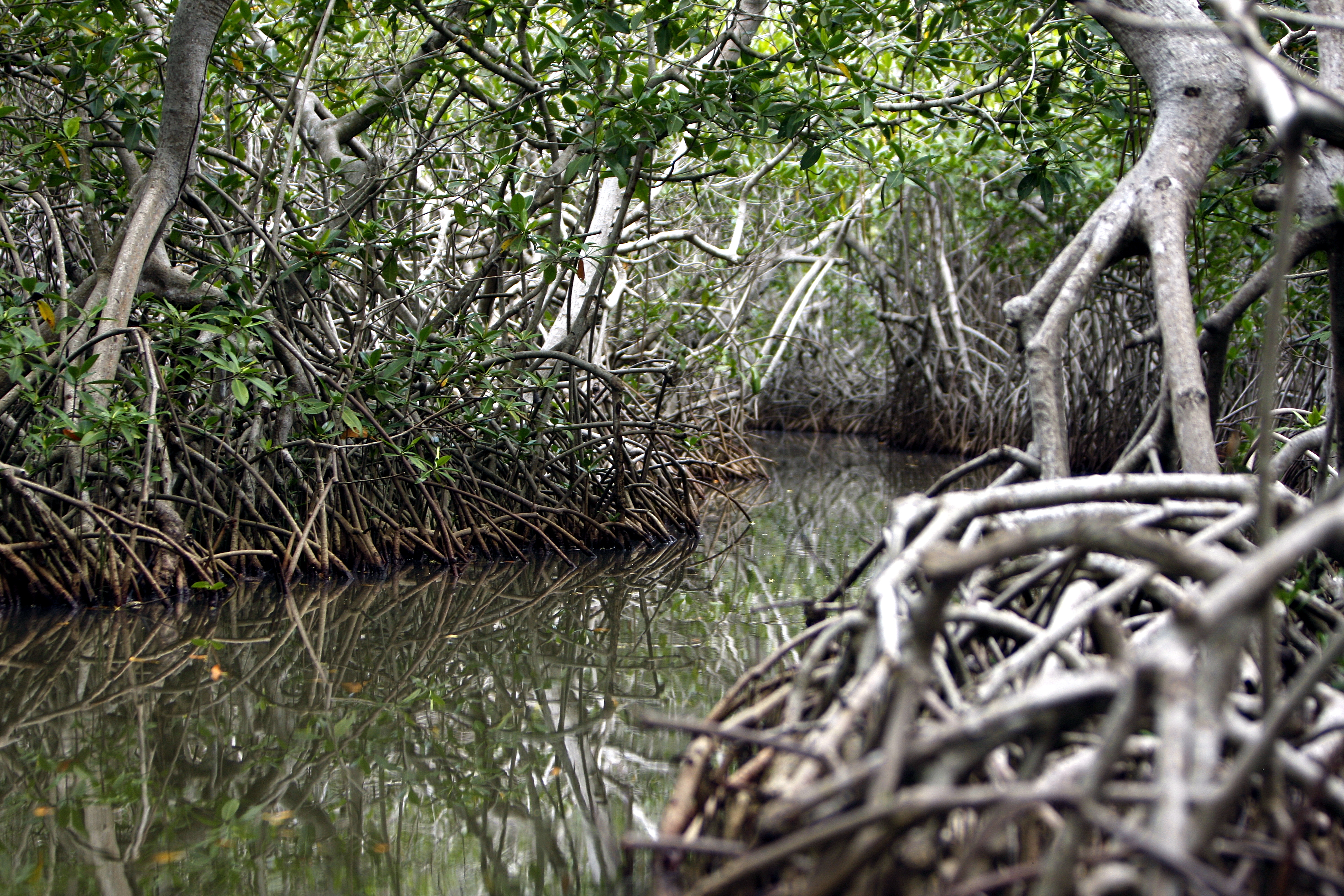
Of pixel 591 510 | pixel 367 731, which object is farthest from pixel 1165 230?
pixel 591 510

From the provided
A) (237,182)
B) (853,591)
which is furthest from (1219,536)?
(237,182)

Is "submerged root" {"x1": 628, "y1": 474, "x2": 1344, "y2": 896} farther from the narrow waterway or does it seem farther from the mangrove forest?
the narrow waterway

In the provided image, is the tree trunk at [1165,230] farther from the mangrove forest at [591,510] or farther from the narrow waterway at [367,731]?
the narrow waterway at [367,731]

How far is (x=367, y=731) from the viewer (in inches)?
102

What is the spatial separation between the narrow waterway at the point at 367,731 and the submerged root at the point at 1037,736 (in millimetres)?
658

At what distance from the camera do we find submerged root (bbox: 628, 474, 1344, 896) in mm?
861

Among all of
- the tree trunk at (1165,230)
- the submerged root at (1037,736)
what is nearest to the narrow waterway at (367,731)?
the submerged root at (1037,736)

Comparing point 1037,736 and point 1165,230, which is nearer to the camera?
point 1037,736

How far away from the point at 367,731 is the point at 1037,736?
1913 mm

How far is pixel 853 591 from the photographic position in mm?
4125

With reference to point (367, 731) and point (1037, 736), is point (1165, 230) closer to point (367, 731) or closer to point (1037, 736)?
point (1037, 736)

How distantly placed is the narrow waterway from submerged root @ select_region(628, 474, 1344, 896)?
0.66m

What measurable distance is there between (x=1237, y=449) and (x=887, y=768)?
341 cm

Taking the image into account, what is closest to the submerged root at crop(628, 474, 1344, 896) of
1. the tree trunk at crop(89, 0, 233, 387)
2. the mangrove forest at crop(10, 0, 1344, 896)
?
the mangrove forest at crop(10, 0, 1344, 896)
